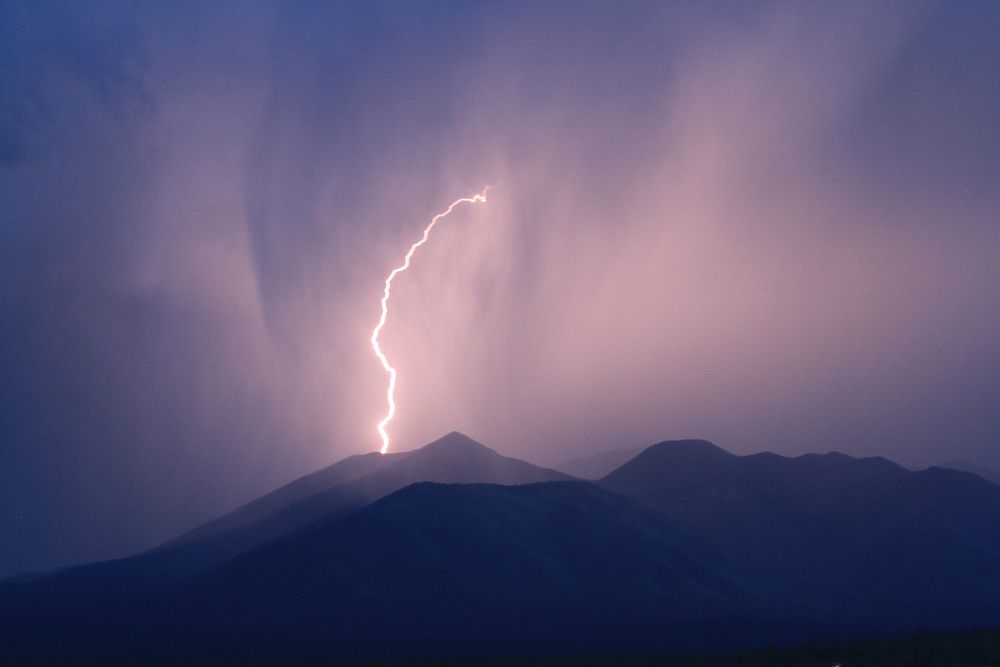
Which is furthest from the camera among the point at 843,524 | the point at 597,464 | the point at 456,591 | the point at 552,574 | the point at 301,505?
the point at 597,464

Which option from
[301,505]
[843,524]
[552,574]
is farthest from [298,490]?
[843,524]

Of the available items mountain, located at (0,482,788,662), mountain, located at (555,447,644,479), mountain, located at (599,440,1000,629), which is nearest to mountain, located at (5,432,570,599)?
mountain, located at (0,482,788,662)

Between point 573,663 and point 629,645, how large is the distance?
12.6 m

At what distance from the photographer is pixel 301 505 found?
100188mm

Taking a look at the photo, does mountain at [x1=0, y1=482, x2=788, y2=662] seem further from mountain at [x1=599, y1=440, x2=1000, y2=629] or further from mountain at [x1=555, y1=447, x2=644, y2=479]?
mountain at [x1=555, y1=447, x2=644, y2=479]

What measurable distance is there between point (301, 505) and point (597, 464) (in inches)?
3833

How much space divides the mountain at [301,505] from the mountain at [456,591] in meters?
11.6

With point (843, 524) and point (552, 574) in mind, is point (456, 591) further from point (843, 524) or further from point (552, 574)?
point (843, 524)

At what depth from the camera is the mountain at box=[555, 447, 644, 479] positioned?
184375mm

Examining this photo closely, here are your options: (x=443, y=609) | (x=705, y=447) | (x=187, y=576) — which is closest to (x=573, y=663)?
(x=443, y=609)

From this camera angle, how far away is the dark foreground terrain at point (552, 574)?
177 feet

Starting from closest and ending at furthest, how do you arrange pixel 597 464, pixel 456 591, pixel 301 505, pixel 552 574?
pixel 456 591, pixel 552 574, pixel 301 505, pixel 597 464

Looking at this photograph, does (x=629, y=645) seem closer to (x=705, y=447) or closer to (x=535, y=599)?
(x=535, y=599)

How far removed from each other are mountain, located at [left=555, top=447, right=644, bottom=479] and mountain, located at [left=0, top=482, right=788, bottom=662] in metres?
94.2
